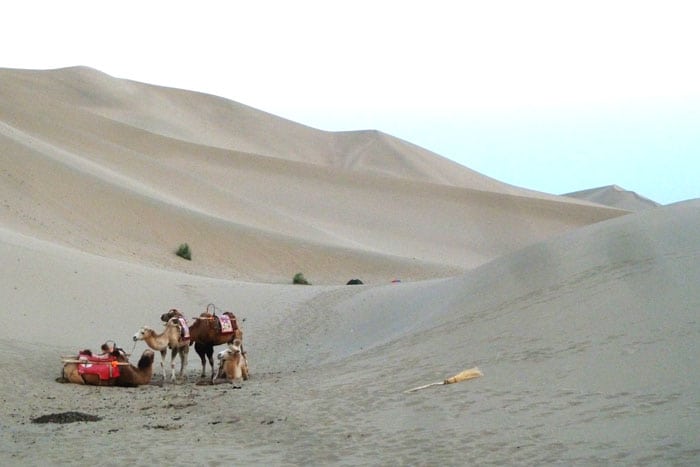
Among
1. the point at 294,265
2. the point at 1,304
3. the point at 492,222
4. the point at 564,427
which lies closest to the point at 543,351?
the point at 564,427

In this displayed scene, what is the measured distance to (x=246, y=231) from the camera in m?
45.6

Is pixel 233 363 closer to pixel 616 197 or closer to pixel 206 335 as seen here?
pixel 206 335

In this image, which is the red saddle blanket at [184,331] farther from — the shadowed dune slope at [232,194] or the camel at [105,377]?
the shadowed dune slope at [232,194]

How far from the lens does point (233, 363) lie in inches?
649

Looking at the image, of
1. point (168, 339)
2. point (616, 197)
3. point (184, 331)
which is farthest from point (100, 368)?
point (616, 197)

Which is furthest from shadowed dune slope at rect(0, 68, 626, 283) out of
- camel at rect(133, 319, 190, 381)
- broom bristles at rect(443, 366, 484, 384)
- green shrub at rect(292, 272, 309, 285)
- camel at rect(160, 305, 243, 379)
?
broom bristles at rect(443, 366, 484, 384)

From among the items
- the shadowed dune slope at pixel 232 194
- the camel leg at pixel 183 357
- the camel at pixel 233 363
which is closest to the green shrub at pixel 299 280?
the shadowed dune slope at pixel 232 194

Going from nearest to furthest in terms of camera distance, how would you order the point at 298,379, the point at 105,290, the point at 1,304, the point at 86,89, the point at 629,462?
the point at 629,462 → the point at 298,379 → the point at 1,304 → the point at 105,290 → the point at 86,89

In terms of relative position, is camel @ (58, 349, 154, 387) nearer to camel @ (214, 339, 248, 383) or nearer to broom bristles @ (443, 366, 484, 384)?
camel @ (214, 339, 248, 383)

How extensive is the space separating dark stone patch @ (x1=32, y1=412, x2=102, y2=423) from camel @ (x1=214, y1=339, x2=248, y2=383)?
355cm

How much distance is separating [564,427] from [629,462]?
143cm

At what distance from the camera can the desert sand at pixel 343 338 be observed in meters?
10.4

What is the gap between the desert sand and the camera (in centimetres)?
1039

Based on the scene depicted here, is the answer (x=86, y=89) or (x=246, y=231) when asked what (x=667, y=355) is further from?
(x=86, y=89)
